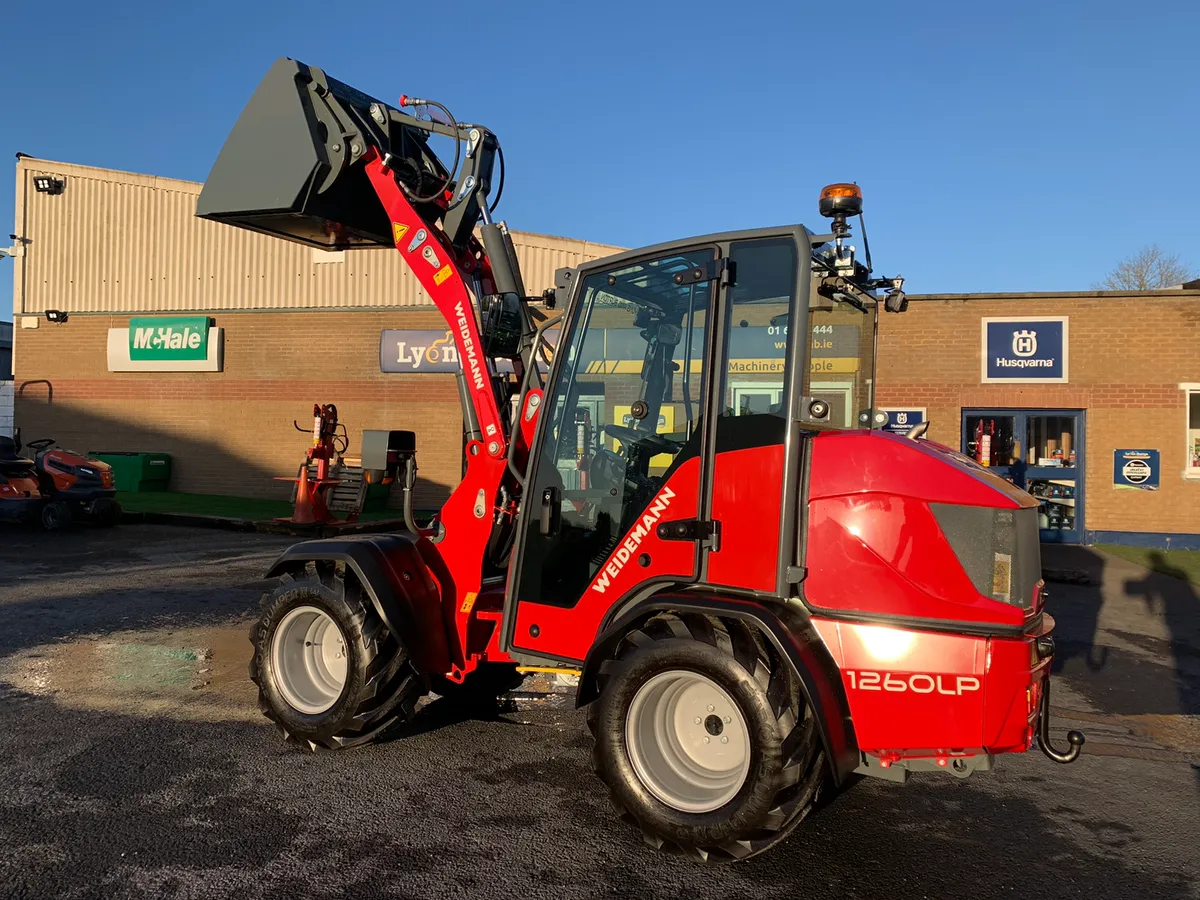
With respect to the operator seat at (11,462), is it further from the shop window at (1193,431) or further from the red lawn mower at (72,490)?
the shop window at (1193,431)

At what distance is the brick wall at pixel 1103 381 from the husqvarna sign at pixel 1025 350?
121mm

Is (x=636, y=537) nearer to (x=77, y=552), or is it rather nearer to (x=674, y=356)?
(x=674, y=356)

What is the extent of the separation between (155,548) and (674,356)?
36.5 feet

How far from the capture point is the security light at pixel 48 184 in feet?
70.9

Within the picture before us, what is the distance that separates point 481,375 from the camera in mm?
4777

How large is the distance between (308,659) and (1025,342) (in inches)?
550

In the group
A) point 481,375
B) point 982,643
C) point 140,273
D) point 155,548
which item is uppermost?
point 140,273

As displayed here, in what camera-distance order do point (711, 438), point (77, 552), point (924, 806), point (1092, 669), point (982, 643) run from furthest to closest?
point (77, 552) → point (1092, 669) → point (924, 806) → point (711, 438) → point (982, 643)

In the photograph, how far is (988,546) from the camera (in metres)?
3.36

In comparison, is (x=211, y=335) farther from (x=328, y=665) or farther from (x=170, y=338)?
(x=328, y=665)

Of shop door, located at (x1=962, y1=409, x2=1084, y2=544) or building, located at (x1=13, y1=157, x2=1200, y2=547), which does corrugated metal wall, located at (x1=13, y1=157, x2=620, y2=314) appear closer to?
building, located at (x1=13, y1=157, x2=1200, y2=547)

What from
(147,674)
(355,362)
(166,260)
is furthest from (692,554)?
(166,260)

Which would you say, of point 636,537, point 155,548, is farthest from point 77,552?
point 636,537

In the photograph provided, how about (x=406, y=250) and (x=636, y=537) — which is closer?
(x=636, y=537)
